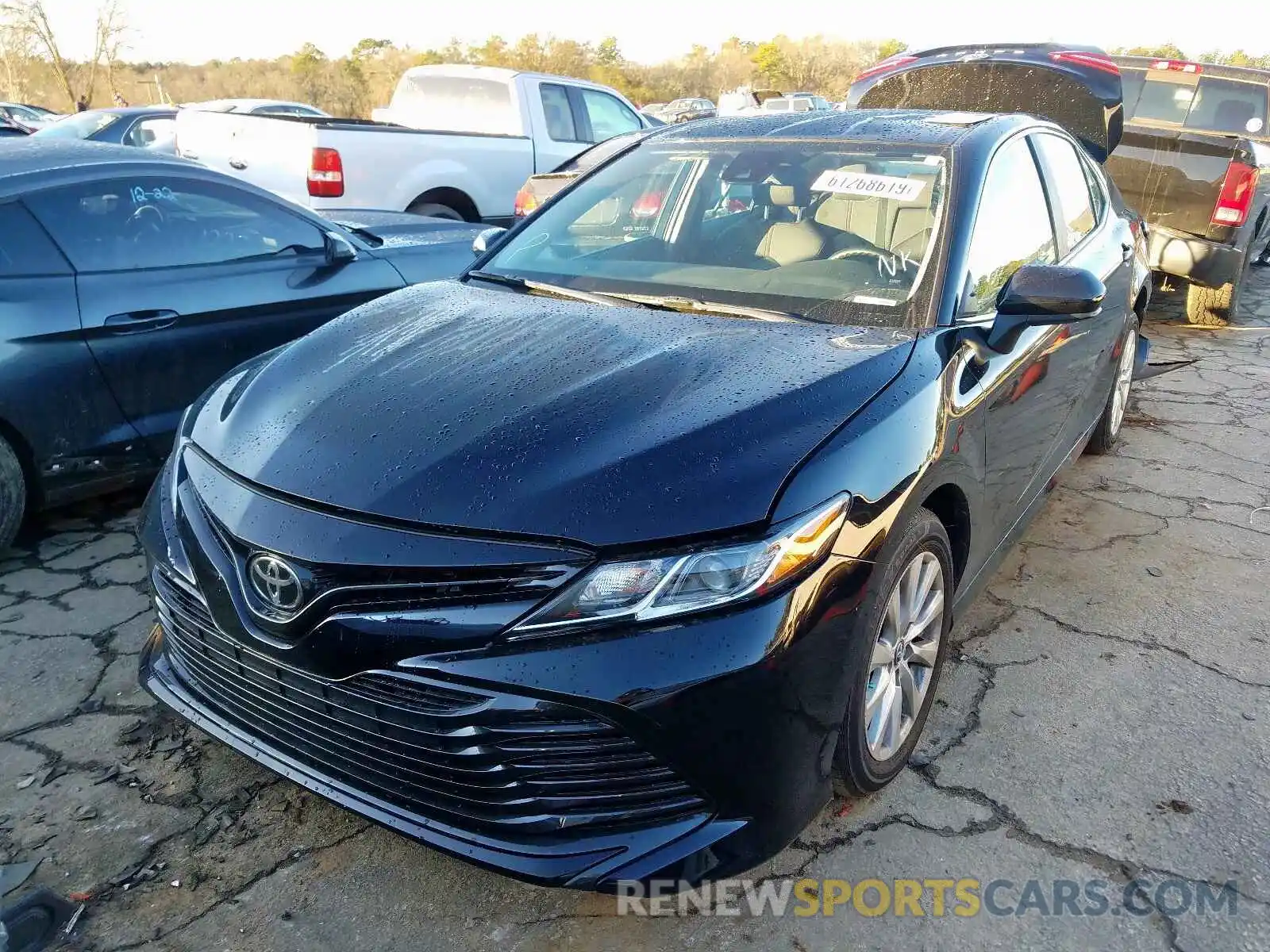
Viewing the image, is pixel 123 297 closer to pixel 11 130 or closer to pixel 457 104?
pixel 457 104

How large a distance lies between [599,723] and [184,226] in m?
3.23

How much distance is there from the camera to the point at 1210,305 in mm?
7316

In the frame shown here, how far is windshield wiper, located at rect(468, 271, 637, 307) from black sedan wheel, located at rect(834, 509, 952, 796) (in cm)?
111

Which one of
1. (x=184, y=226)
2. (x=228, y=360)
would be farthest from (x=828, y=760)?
(x=184, y=226)

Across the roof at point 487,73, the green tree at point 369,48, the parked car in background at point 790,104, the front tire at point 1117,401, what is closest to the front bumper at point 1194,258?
the front tire at point 1117,401

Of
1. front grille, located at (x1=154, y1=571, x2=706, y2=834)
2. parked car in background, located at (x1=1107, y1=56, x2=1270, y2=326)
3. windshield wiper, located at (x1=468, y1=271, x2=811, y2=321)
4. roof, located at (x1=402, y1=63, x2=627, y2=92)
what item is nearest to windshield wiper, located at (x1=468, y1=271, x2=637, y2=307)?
windshield wiper, located at (x1=468, y1=271, x2=811, y2=321)

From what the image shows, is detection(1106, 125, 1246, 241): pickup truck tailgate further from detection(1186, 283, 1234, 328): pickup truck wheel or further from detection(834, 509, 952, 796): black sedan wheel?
detection(834, 509, 952, 796): black sedan wheel

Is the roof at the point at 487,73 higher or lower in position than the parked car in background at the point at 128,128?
higher

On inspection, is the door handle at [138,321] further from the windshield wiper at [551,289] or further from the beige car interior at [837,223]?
the beige car interior at [837,223]

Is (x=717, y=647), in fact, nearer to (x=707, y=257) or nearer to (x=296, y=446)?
(x=296, y=446)

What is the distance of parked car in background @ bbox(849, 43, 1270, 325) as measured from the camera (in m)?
5.39

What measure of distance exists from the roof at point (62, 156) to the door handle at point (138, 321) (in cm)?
62

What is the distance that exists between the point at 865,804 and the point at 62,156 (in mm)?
3781

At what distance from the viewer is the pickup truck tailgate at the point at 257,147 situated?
673 centimetres
